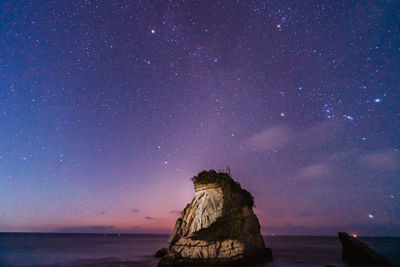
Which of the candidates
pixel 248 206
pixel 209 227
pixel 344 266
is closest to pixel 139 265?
pixel 209 227

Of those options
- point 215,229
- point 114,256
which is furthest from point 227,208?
point 114,256

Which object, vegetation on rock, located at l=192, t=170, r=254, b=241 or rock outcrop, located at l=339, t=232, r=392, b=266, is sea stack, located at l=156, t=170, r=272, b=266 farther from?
rock outcrop, located at l=339, t=232, r=392, b=266

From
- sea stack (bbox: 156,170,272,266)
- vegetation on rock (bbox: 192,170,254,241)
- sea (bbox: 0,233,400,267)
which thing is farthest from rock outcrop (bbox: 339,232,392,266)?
vegetation on rock (bbox: 192,170,254,241)

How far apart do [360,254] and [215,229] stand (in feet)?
81.5

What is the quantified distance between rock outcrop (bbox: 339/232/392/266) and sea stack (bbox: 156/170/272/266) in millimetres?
14517

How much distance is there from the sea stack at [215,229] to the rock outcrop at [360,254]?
1452cm

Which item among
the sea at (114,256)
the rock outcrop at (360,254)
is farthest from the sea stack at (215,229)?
the rock outcrop at (360,254)

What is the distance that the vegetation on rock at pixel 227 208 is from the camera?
2688 centimetres

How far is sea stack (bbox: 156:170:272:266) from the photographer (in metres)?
25.5

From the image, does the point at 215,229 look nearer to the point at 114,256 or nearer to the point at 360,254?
the point at 360,254

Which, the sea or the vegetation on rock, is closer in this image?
the vegetation on rock

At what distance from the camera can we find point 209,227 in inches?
1069

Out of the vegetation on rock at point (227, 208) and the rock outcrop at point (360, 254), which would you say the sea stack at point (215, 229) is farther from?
the rock outcrop at point (360, 254)

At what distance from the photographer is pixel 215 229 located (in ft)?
88.7
